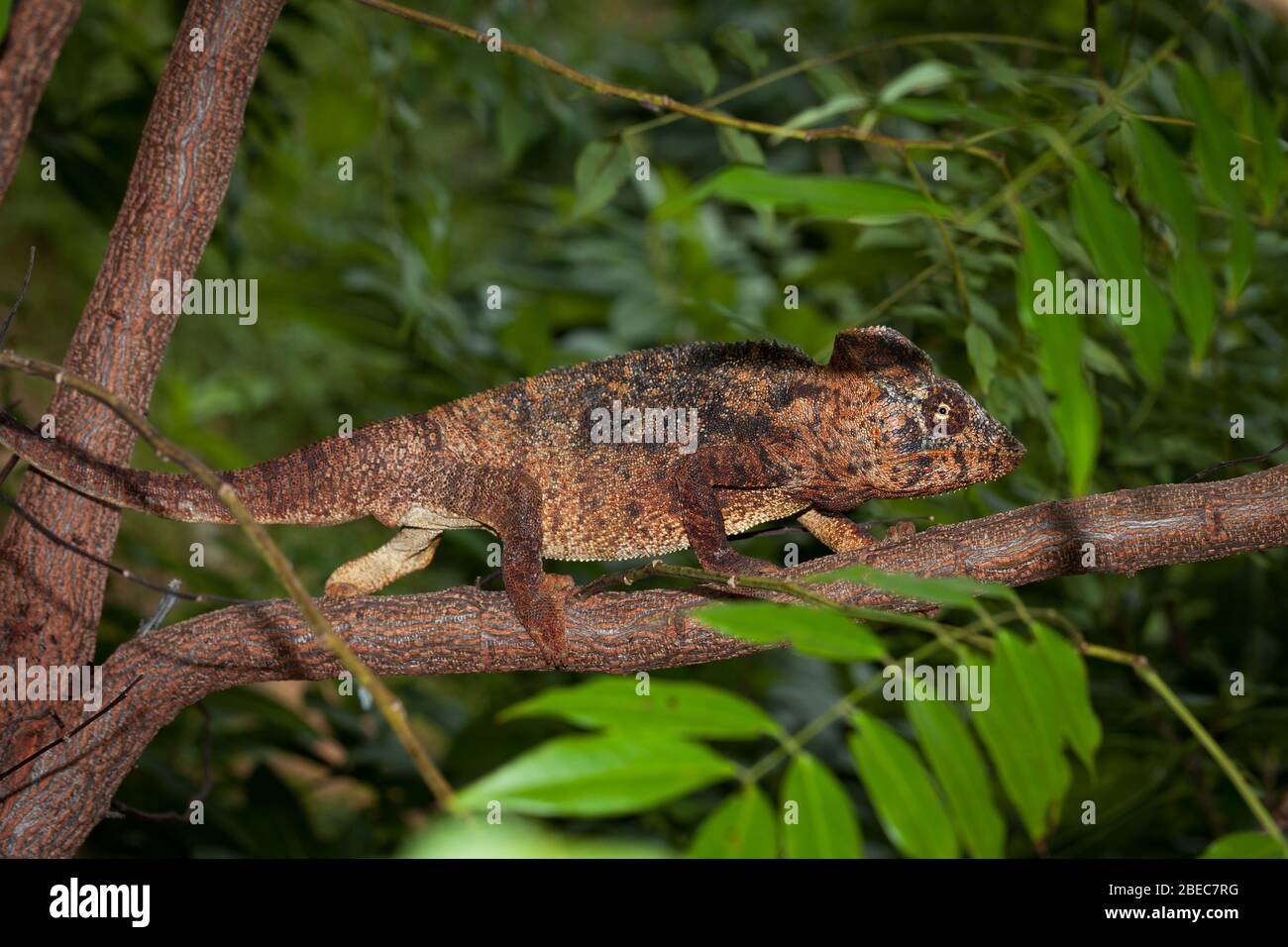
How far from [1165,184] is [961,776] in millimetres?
775

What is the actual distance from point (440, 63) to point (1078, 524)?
2.96 metres

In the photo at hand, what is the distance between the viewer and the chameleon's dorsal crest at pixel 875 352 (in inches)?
84.4

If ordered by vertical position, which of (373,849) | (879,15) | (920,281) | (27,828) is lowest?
(373,849)

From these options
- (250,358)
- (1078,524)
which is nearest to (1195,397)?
(1078,524)

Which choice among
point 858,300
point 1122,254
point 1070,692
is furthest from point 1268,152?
point 858,300

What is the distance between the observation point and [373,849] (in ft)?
12.0

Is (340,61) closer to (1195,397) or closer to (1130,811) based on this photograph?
(1195,397)

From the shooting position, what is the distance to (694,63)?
243cm

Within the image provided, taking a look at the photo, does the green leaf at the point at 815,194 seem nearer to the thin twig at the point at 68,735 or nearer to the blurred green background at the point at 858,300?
the blurred green background at the point at 858,300

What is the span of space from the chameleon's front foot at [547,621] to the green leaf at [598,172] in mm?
813

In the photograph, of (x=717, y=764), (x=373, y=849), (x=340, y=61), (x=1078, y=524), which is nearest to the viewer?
(x=717, y=764)

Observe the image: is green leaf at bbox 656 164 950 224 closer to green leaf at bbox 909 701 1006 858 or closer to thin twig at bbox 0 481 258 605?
green leaf at bbox 909 701 1006 858

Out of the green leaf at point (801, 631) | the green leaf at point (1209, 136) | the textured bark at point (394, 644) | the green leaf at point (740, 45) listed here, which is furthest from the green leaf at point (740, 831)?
the green leaf at point (740, 45)

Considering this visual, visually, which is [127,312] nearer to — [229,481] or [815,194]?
[229,481]
